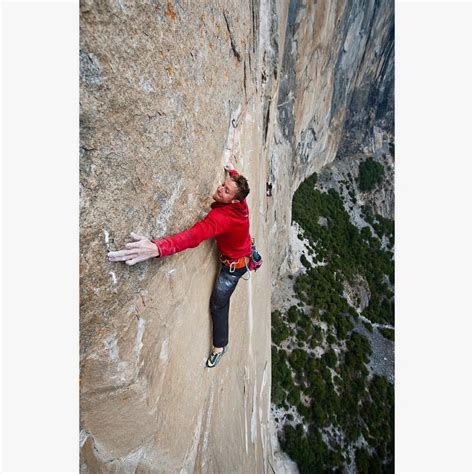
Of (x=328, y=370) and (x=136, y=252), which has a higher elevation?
(x=136, y=252)

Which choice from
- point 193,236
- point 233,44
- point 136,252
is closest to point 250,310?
point 193,236

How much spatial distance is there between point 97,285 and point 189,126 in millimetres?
1367

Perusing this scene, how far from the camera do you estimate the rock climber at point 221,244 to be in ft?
5.73

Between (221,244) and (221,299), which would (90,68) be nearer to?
(221,244)

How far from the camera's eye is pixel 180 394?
2531 mm

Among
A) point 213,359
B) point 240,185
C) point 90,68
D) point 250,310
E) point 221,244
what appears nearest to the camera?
point 90,68

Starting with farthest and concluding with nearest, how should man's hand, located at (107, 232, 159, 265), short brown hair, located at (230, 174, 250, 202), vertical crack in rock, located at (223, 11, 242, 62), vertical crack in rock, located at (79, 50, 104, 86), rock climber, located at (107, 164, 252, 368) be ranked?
vertical crack in rock, located at (223, 11, 242, 62) < short brown hair, located at (230, 174, 250, 202) < rock climber, located at (107, 164, 252, 368) < man's hand, located at (107, 232, 159, 265) < vertical crack in rock, located at (79, 50, 104, 86)

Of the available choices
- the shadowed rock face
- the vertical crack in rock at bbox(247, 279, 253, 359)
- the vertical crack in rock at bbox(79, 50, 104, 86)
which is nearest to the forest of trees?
the vertical crack in rock at bbox(247, 279, 253, 359)

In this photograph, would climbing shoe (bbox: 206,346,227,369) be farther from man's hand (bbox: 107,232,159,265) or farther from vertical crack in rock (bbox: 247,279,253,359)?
man's hand (bbox: 107,232,159,265)

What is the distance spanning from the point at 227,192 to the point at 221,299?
121cm

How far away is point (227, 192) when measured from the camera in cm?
244

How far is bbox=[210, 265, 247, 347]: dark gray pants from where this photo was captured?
3.04 metres

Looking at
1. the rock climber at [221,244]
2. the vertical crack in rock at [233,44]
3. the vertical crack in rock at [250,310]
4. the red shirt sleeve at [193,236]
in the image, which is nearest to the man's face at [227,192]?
the rock climber at [221,244]

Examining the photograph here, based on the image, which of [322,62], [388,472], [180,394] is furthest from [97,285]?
[388,472]
